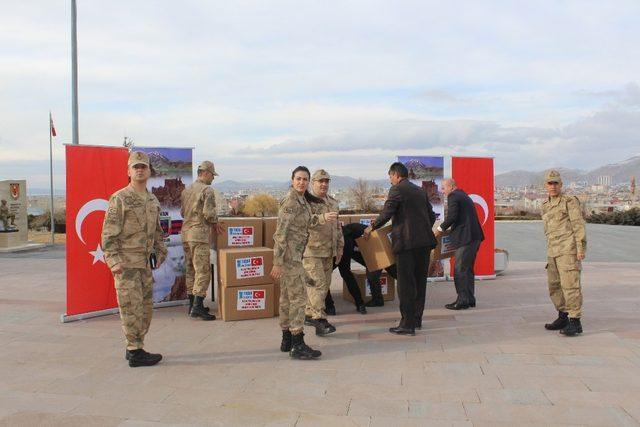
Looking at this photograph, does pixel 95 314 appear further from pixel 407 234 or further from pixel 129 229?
pixel 407 234

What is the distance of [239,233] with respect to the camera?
7.07 metres

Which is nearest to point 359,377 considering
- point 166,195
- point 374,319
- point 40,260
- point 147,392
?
point 147,392

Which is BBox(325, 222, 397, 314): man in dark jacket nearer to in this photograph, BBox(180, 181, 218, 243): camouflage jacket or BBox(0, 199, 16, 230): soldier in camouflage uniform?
BBox(180, 181, 218, 243): camouflage jacket

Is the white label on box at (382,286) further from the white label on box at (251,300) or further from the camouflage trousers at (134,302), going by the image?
the camouflage trousers at (134,302)

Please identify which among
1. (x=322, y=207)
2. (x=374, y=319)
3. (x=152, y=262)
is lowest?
(x=374, y=319)

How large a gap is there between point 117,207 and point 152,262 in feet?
2.30

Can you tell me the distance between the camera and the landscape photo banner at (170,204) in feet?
24.0

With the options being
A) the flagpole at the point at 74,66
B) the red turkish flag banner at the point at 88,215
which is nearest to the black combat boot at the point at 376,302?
the red turkish flag banner at the point at 88,215

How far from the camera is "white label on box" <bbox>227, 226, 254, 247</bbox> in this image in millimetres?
7019

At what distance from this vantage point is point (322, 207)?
5887 millimetres

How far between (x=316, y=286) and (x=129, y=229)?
2217 mm

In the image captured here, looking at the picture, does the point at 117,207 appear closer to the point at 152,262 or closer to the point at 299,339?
the point at 152,262

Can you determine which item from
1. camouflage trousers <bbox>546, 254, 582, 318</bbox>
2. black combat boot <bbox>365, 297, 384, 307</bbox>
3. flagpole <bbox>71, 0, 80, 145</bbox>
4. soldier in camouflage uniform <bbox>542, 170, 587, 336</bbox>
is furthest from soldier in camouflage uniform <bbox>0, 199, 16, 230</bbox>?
camouflage trousers <bbox>546, 254, 582, 318</bbox>

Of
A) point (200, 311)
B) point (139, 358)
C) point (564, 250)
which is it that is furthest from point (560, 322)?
point (139, 358)
